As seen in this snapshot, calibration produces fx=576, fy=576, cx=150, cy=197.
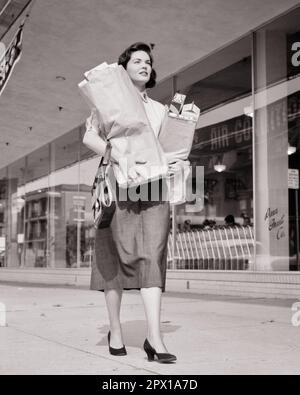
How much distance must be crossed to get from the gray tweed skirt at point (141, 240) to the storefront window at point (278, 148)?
4.47m

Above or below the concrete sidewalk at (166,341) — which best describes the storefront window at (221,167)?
above

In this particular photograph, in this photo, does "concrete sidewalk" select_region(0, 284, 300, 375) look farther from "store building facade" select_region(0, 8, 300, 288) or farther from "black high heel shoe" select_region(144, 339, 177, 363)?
"store building facade" select_region(0, 8, 300, 288)

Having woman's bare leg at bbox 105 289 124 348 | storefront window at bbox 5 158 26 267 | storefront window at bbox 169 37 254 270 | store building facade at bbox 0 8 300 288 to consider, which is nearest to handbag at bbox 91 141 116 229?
woman's bare leg at bbox 105 289 124 348

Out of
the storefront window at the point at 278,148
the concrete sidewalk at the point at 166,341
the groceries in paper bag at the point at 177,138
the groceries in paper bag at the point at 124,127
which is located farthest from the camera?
the storefront window at the point at 278,148

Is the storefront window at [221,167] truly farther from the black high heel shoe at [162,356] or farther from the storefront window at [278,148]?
the black high heel shoe at [162,356]

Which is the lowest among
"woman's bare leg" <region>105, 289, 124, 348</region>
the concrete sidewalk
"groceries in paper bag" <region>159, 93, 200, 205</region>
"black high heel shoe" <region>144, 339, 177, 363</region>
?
the concrete sidewalk

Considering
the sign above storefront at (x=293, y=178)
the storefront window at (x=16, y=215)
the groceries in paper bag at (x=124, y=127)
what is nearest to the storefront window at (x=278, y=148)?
the sign above storefront at (x=293, y=178)

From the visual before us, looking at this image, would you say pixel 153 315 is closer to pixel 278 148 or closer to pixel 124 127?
pixel 124 127

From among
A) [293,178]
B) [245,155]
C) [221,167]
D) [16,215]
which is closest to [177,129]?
[293,178]

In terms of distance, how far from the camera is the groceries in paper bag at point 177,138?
2.70 meters

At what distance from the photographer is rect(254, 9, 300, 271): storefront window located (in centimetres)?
698

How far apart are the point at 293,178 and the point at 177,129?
4.67 meters

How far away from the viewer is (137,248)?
2.62m

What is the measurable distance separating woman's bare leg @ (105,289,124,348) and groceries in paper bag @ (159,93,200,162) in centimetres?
71
